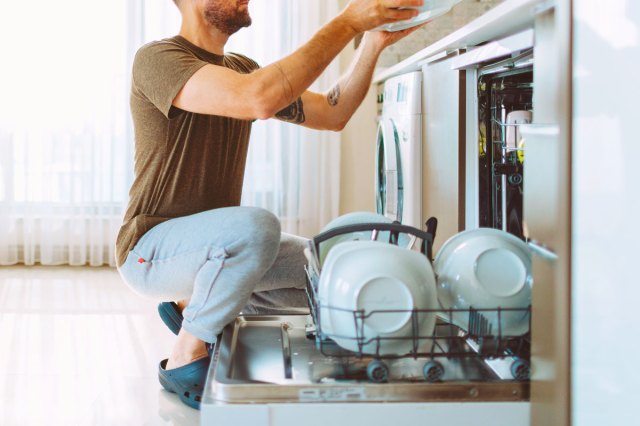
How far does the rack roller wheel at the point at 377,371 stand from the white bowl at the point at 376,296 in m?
0.02

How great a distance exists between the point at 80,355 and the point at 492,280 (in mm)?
1594

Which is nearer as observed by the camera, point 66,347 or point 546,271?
point 546,271

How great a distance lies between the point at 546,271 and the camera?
3.42 feet

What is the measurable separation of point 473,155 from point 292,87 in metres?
0.60

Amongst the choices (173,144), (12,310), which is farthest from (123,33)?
(173,144)

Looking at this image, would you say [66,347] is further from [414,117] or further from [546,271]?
[546,271]

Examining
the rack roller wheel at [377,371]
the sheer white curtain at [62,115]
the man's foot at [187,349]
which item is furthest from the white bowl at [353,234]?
the sheer white curtain at [62,115]

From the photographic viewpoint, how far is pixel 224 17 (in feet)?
6.30

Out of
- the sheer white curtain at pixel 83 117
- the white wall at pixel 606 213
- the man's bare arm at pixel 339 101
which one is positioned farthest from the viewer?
the sheer white curtain at pixel 83 117

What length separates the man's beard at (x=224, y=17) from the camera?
6.27 feet

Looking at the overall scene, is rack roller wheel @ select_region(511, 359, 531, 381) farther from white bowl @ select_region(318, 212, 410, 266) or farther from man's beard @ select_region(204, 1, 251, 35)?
man's beard @ select_region(204, 1, 251, 35)

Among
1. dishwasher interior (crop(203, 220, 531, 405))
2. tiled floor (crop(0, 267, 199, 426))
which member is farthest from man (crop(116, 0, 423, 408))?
dishwasher interior (crop(203, 220, 531, 405))

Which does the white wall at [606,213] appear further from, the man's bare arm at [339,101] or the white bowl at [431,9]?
the man's bare arm at [339,101]

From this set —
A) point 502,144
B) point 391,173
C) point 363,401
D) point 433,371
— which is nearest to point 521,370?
point 433,371
